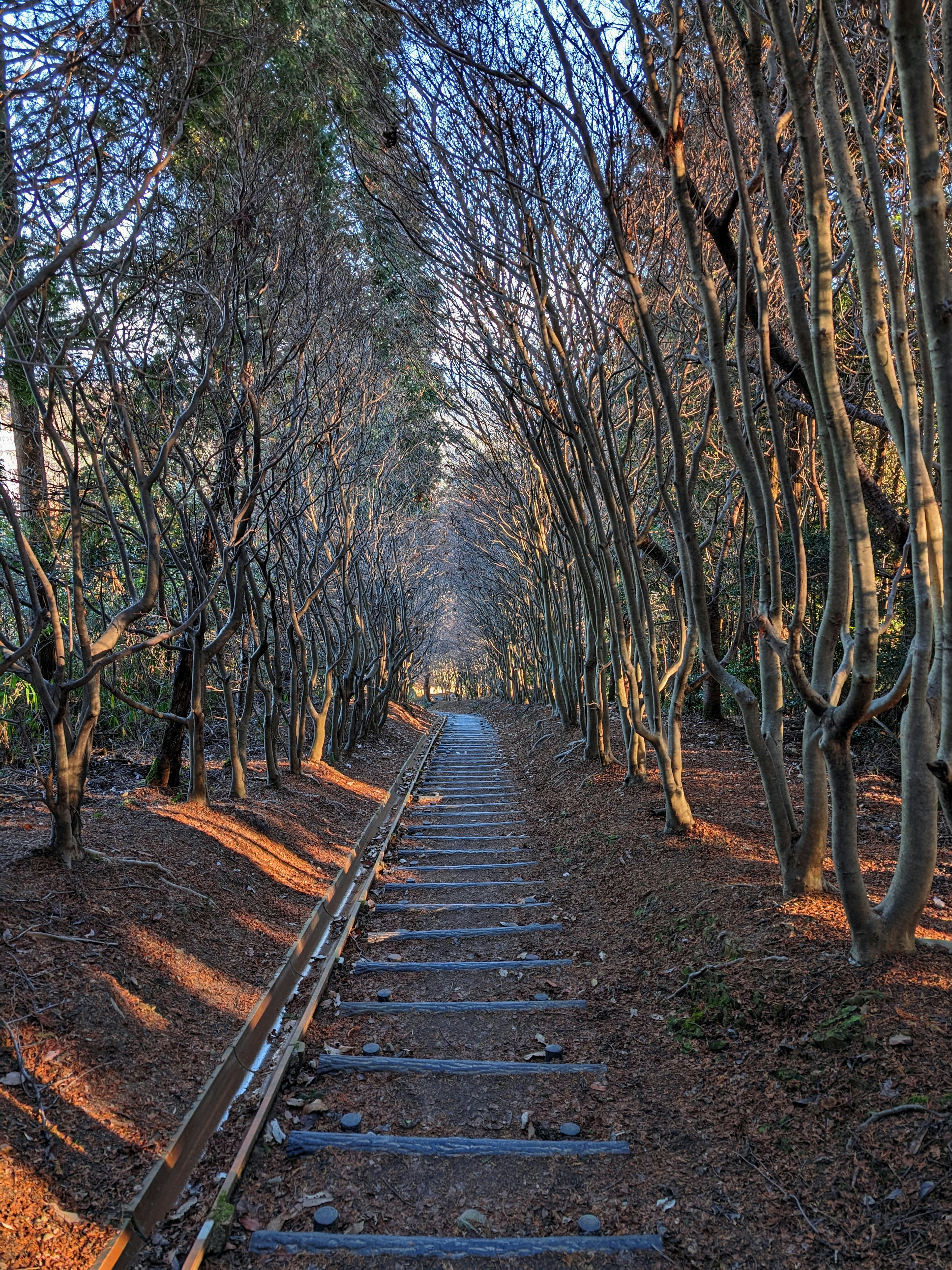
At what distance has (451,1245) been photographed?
258 centimetres

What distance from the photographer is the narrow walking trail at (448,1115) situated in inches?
105

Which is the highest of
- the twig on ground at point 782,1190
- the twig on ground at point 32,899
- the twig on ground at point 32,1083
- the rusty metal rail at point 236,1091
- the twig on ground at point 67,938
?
the twig on ground at point 32,899

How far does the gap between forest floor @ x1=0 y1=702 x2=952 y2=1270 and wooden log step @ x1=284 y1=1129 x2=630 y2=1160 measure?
0.10 meters

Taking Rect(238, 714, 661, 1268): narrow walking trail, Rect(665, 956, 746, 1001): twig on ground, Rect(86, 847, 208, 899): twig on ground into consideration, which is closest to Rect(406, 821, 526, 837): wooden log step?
Rect(238, 714, 661, 1268): narrow walking trail

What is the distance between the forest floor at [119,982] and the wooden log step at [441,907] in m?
0.66

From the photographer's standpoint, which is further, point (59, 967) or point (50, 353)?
point (50, 353)

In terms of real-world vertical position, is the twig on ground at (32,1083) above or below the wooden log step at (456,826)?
above

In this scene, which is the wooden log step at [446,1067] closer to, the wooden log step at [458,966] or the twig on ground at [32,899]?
the wooden log step at [458,966]

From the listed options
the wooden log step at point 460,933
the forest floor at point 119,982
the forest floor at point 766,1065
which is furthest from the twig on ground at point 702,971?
the forest floor at point 119,982

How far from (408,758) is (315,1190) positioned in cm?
1311

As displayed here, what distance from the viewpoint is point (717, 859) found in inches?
209

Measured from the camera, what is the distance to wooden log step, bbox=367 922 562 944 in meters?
5.48

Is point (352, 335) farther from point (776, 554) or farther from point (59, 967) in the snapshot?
point (59, 967)

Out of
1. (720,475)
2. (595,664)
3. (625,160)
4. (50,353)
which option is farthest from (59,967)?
(720,475)
